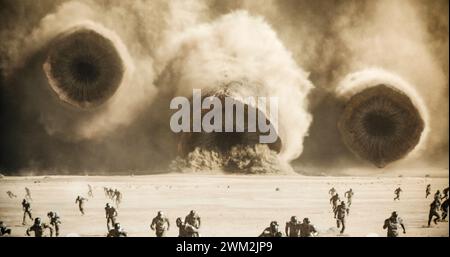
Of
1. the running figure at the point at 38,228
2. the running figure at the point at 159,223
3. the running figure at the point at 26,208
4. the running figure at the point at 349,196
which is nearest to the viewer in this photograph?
the running figure at the point at 159,223

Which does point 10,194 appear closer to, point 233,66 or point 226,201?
point 226,201

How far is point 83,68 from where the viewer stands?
13477 millimetres

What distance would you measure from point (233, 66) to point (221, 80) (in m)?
0.48

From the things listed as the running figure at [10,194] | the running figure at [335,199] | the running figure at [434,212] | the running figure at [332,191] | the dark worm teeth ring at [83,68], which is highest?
the dark worm teeth ring at [83,68]

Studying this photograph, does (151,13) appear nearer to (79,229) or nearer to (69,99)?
(69,99)

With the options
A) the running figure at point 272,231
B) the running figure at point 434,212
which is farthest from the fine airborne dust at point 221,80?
the running figure at point 272,231

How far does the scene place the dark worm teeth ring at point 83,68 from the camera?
13.4m

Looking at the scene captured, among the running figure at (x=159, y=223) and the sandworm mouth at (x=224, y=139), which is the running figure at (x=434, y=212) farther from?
the running figure at (x=159, y=223)

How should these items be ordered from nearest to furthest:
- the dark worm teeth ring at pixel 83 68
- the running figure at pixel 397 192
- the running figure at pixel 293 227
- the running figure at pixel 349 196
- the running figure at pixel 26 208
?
the running figure at pixel 293 227 < the running figure at pixel 26 208 < the running figure at pixel 349 196 < the running figure at pixel 397 192 < the dark worm teeth ring at pixel 83 68
